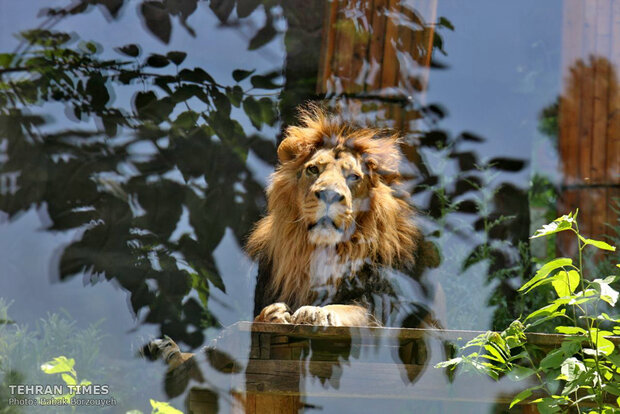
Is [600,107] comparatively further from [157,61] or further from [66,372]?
[66,372]

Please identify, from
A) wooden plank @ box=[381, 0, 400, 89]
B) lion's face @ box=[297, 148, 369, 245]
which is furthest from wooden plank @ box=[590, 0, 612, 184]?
lion's face @ box=[297, 148, 369, 245]

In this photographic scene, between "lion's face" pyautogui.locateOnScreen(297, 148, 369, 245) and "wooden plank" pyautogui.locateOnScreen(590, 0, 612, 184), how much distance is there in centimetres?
78

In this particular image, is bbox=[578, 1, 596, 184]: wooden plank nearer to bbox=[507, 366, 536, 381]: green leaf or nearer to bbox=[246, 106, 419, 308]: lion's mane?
bbox=[246, 106, 419, 308]: lion's mane

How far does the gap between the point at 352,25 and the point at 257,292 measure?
0.74 metres

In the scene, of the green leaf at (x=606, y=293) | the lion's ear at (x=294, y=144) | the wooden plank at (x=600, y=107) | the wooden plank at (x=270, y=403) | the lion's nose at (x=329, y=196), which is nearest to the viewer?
the green leaf at (x=606, y=293)

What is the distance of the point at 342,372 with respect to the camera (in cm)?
146

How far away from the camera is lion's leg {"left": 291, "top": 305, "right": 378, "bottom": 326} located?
5.02 feet

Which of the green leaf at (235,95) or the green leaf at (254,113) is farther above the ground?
the green leaf at (235,95)

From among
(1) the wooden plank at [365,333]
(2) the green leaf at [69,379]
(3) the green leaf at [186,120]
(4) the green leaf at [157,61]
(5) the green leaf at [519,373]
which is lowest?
(2) the green leaf at [69,379]

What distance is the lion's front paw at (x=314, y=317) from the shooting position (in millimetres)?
1524

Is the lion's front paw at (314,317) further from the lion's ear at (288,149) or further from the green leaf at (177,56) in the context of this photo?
the green leaf at (177,56)

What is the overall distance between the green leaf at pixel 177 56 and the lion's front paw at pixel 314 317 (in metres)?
0.76

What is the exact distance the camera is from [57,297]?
5.86ft

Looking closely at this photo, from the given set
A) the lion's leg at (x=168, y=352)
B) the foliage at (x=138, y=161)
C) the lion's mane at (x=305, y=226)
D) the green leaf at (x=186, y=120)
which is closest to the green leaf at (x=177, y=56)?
the foliage at (x=138, y=161)
